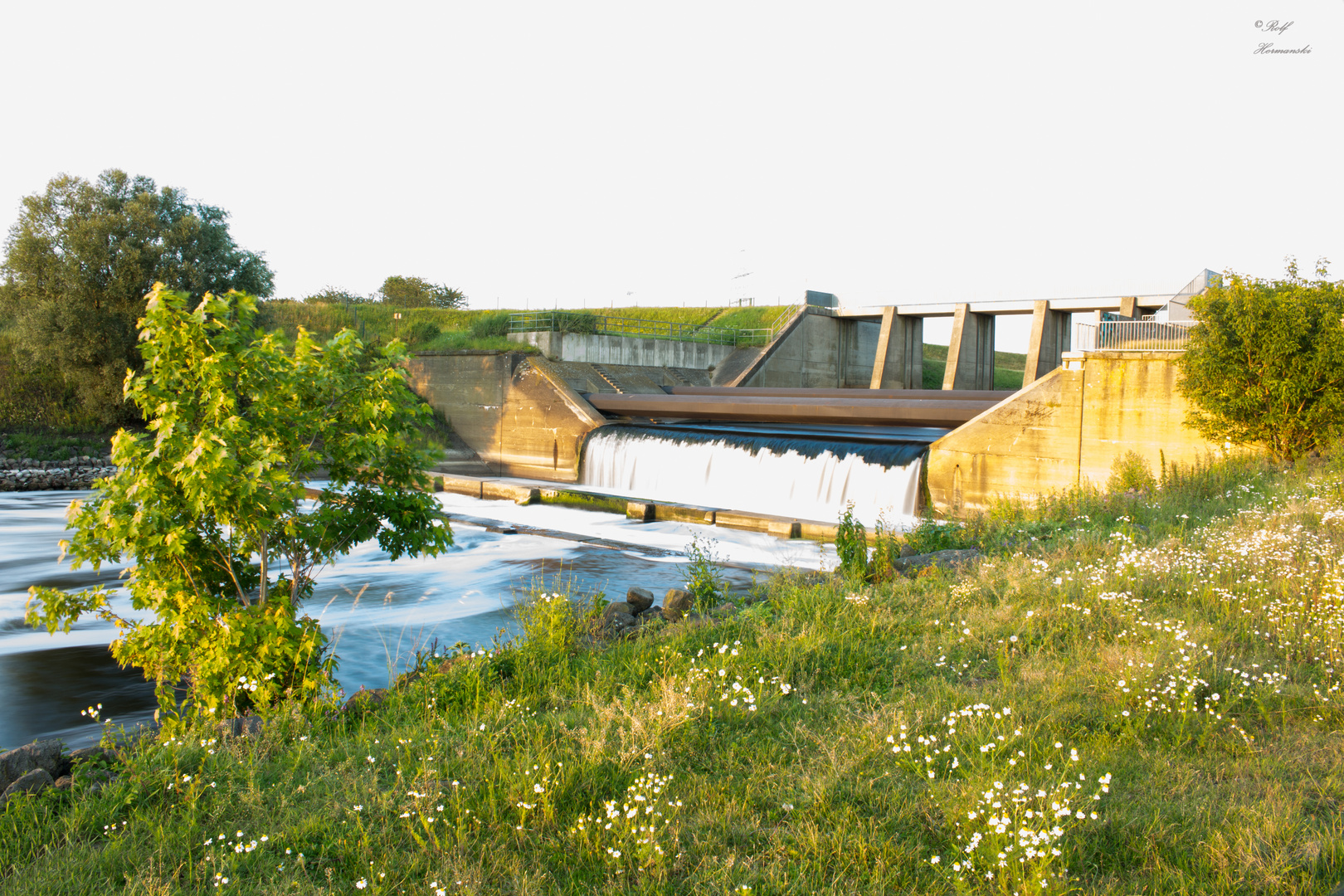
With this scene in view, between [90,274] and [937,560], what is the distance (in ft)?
92.2

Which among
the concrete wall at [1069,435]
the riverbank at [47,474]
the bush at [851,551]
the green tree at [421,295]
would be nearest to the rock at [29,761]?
the bush at [851,551]

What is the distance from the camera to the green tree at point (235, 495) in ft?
17.7

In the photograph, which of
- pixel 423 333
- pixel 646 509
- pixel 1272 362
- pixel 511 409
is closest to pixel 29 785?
pixel 646 509

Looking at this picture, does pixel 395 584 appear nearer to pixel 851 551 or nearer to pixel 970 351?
pixel 851 551

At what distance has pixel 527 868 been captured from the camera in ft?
10.8

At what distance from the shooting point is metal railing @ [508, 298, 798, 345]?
1240 inches

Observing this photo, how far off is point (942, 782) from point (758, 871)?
103 centimetres

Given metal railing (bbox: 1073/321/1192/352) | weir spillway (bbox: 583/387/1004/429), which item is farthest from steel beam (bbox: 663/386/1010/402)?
metal railing (bbox: 1073/321/1192/352)

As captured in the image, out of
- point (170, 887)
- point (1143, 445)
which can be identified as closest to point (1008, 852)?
point (170, 887)

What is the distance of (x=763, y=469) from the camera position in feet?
64.8

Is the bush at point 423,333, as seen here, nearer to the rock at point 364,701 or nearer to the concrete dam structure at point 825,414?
the concrete dam structure at point 825,414

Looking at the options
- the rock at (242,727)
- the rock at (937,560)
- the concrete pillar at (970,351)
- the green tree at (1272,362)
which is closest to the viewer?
the rock at (242,727)

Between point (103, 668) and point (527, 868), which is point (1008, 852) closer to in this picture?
point (527, 868)

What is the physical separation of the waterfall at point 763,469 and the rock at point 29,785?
45.4 feet
